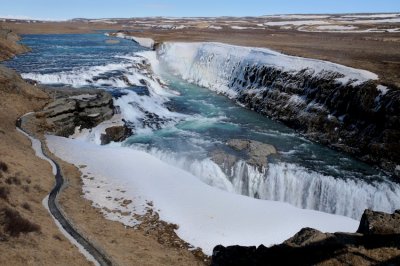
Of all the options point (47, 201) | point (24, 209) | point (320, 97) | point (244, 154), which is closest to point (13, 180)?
point (47, 201)

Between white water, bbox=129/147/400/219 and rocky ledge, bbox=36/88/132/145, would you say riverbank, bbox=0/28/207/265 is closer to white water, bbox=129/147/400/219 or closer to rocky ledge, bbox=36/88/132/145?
rocky ledge, bbox=36/88/132/145

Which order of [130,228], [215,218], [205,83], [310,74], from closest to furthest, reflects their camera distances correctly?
1. [130,228]
2. [215,218]
3. [310,74]
4. [205,83]

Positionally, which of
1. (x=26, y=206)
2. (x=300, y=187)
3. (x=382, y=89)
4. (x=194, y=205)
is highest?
(x=382, y=89)

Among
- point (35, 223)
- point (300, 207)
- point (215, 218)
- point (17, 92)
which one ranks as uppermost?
point (17, 92)

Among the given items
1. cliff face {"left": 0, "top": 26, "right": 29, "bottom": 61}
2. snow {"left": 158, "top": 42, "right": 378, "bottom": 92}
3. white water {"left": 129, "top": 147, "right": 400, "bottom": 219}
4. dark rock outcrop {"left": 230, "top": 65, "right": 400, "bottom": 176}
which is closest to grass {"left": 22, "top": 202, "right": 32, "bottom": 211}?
white water {"left": 129, "top": 147, "right": 400, "bottom": 219}

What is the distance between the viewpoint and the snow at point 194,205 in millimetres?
14383

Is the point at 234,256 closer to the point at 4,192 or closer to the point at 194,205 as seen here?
the point at 194,205

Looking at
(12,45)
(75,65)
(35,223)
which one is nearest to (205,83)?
(75,65)

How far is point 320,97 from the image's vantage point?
95.5 feet

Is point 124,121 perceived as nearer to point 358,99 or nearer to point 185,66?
point 358,99

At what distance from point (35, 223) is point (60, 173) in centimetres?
585

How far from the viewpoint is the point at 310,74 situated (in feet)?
104

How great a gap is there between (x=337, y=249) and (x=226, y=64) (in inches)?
1443

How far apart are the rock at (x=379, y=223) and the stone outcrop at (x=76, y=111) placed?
60.1 ft
